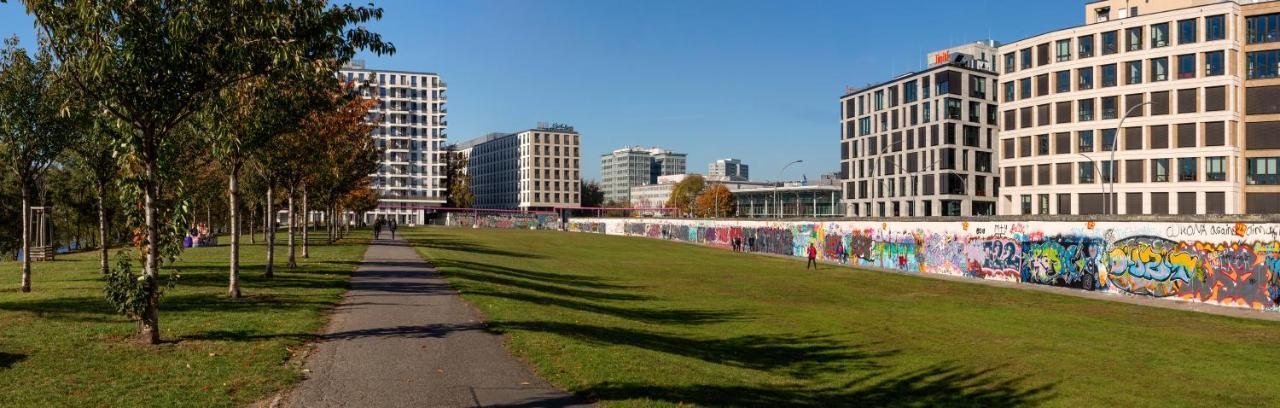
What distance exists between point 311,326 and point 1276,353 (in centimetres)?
2181

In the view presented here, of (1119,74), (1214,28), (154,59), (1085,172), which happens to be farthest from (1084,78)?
(154,59)

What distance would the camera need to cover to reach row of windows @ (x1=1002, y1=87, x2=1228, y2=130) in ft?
223

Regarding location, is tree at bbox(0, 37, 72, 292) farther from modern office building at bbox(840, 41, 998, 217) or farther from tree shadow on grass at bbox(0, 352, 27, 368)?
modern office building at bbox(840, 41, 998, 217)

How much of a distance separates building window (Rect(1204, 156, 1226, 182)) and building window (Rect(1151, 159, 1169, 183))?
288 cm

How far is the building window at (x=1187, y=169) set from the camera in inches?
2704

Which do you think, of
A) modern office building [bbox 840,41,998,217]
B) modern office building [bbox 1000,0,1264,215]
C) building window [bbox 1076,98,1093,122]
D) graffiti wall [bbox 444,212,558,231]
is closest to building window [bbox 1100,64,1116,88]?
modern office building [bbox 1000,0,1264,215]

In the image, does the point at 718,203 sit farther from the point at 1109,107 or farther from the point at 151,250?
the point at 151,250

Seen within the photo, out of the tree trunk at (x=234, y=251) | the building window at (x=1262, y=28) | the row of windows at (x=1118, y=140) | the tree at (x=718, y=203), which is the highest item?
the building window at (x=1262, y=28)

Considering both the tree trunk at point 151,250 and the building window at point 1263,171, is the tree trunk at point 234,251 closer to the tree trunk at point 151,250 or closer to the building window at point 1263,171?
the tree trunk at point 151,250

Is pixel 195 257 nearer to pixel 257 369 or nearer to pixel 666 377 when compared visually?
pixel 257 369


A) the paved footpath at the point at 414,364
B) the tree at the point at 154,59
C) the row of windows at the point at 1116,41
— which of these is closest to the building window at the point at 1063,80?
the row of windows at the point at 1116,41

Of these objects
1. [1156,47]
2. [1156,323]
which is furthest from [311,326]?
[1156,47]

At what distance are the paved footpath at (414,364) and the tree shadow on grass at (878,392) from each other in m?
1.33

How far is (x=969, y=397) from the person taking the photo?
13.9 metres
